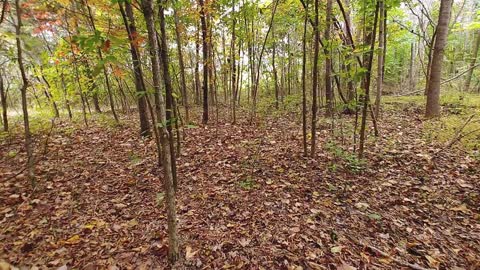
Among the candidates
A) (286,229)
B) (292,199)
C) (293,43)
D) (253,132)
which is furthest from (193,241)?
(293,43)

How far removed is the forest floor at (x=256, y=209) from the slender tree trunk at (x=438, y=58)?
5.83 ft

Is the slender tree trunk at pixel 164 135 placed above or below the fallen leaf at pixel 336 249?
above

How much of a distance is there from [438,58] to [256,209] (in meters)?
6.62

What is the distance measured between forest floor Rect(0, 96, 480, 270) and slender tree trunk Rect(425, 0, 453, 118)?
70.0 inches

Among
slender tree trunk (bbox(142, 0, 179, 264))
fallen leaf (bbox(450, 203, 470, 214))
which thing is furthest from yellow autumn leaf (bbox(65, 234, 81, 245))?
fallen leaf (bbox(450, 203, 470, 214))

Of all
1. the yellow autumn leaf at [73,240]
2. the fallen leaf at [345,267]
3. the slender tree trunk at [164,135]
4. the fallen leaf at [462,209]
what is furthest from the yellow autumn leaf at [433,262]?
the yellow autumn leaf at [73,240]

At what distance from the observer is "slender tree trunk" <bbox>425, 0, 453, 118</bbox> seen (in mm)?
6258

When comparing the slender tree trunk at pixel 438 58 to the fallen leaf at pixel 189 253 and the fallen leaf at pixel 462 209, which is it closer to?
the fallen leaf at pixel 462 209

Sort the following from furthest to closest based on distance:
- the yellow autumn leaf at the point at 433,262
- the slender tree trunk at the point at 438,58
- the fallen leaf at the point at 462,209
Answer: the slender tree trunk at the point at 438,58, the fallen leaf at the point at 462,209, the yellow autumn leaf at the point at 433,262

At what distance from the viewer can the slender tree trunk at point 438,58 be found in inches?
246

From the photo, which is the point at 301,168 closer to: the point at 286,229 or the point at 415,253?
the point at 286,229

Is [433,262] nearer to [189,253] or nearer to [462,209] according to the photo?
[462,209]

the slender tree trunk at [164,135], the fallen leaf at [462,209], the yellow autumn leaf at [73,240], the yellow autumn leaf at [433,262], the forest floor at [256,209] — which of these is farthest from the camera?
the fallen leaf at [462,209]

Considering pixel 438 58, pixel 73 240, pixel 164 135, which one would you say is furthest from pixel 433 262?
pixel 438 58
